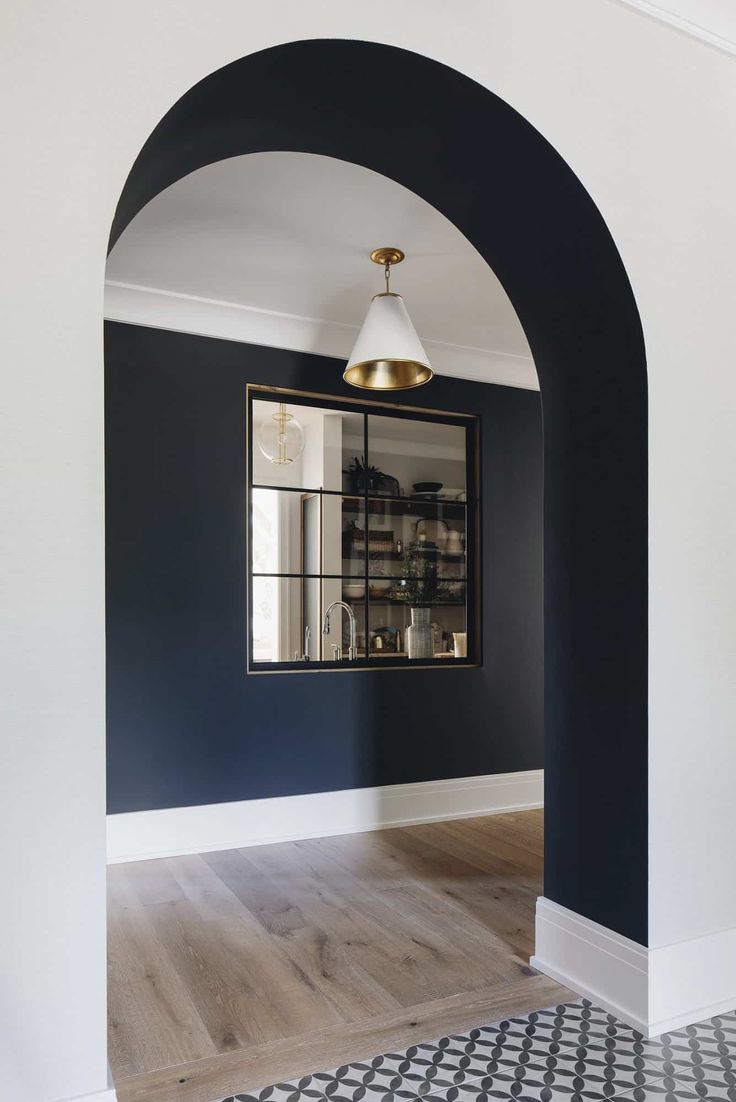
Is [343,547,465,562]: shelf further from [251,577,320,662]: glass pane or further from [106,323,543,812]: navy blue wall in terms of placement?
[106,323,543,812]: navy blue wall

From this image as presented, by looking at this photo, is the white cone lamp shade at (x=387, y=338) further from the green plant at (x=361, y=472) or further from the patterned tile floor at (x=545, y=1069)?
the patterned tile floor at (x=545, y=1069)

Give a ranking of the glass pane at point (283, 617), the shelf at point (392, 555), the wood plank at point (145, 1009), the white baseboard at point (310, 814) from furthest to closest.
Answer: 1. the shelf at point (392, 555)
2. the glass pane at point (283, 617)
3. the white baseboard at point (310, 814)
4. the wood plank at point (145, 1009)

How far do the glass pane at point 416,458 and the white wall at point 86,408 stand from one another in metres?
2.34

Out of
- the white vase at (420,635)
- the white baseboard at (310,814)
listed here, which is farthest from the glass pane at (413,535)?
the white baseboard at (310,814)

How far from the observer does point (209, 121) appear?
6.34 ft

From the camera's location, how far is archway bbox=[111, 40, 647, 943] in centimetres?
200

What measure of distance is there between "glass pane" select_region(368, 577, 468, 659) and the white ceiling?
4.03 ft

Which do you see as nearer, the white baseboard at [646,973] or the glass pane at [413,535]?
the white baseboard at [646,973]

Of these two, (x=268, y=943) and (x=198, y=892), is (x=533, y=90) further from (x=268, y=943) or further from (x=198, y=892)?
(x=198, y=892)

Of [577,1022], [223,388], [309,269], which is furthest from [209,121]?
[577,1022]

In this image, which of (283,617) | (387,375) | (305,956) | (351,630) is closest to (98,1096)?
(305,956)

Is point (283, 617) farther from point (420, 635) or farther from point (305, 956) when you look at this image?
point (305, 956)

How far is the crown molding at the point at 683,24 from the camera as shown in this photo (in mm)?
2277

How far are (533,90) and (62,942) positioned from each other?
222cm
